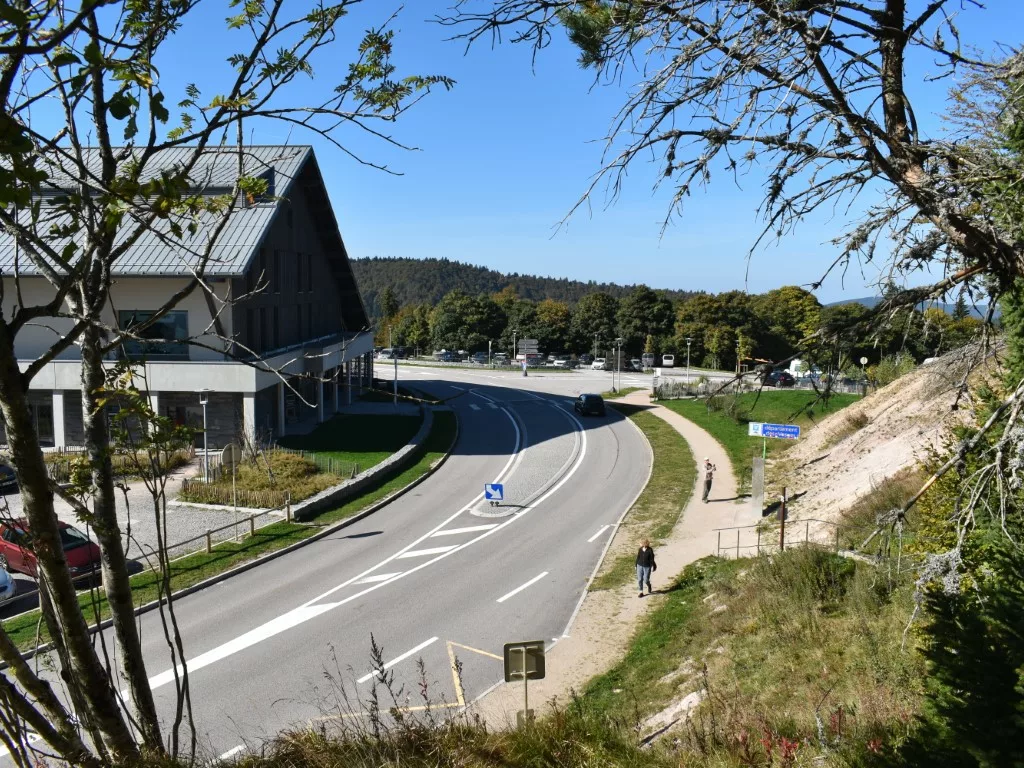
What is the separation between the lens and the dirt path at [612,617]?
1206cm

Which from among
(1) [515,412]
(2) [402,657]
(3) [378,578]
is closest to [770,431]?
(3) [378,578]

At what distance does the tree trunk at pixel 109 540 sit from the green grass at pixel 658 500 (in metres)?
13.5

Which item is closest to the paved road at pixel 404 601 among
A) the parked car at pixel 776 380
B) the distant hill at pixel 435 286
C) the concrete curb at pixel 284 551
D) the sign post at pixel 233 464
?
the concrete curb at pixel 284 551

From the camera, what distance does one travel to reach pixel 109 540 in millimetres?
4695

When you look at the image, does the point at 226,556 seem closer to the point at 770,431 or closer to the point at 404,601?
the point at 404,601

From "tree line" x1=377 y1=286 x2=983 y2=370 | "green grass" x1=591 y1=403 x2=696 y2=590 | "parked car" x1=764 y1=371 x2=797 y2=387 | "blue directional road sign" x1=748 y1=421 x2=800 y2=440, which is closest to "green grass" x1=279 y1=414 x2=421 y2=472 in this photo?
"green grass" x1=591 y1=403 x2=696 y2=590

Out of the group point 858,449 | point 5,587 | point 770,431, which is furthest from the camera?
point 858,449

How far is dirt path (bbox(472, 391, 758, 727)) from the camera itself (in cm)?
1206

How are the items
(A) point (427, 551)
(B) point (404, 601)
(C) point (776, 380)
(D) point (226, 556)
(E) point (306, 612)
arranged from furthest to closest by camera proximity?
(A) point (427, 551) → (D) point (226, 556) → (B) point (404, 601) → (E) point (306, 612) → (C) point (776, 380)

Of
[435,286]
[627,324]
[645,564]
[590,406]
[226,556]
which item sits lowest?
[226,556]

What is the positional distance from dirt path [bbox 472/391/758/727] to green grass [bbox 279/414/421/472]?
12106mm

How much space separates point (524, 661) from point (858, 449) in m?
18.3

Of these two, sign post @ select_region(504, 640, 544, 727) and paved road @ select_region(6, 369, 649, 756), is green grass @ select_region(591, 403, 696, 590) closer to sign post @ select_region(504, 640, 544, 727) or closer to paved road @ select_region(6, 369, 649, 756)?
paved road @ select_region(6, 369, 649, 756)

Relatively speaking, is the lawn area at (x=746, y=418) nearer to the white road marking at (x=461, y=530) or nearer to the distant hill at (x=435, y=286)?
the white road marking at (x=461, y=530)
